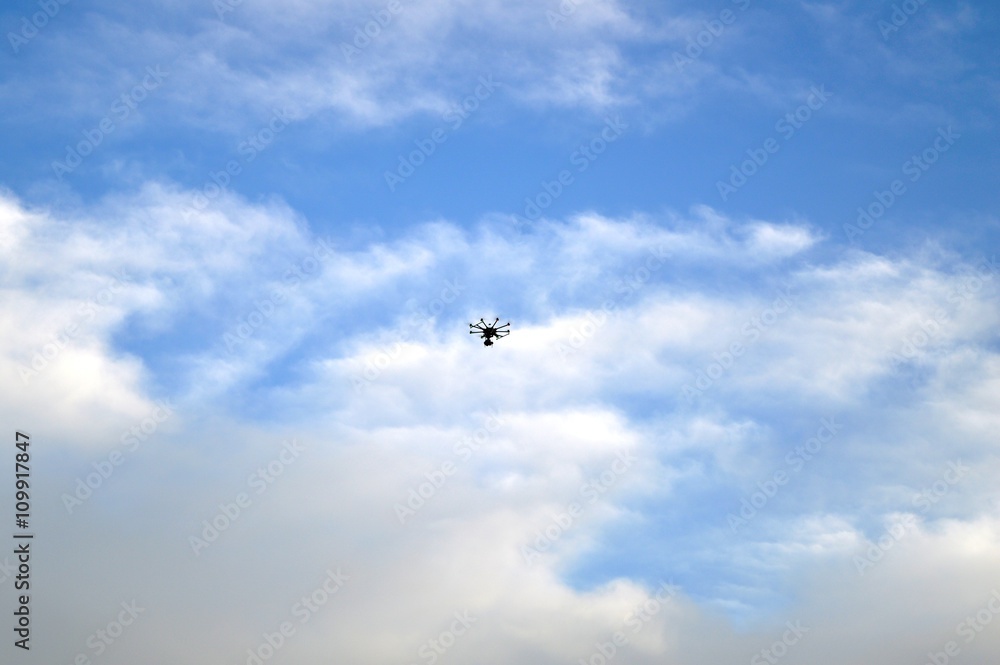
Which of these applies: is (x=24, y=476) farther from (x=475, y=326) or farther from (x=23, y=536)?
(x=475, y=326)

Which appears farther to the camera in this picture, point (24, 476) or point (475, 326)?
point (475, 326)

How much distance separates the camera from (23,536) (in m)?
166

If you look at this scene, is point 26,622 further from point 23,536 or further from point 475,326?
point 475,326

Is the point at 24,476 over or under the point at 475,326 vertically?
under

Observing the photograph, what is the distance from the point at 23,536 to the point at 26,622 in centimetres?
1024

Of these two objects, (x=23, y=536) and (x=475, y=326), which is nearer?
(x=23, y=536)

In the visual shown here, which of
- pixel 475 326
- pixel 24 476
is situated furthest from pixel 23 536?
pixel 475 326

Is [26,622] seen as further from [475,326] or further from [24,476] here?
[475,326]

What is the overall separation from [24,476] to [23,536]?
26.2ft

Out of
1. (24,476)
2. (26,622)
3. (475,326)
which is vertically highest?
(475,326)

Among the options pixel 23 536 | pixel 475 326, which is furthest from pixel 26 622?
pixel 475 326

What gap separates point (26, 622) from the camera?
165m

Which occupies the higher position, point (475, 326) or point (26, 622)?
point (475, 326)

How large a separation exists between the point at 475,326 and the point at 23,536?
64.6 m
